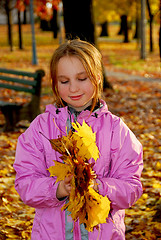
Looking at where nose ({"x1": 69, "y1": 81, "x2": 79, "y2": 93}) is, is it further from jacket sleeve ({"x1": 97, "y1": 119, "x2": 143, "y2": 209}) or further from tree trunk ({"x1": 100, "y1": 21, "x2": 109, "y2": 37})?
tree trunk ({"x1": 100, "y1": 21, "x2": 109, "y2": 37})

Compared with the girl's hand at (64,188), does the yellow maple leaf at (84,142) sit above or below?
above

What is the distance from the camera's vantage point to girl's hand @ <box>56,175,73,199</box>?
6.11 ft

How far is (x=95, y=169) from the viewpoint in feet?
7.21

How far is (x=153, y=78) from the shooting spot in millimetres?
14195

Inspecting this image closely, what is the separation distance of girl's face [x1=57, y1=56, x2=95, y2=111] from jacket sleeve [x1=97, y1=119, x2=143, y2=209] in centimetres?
26

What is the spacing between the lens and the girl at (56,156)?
210cm

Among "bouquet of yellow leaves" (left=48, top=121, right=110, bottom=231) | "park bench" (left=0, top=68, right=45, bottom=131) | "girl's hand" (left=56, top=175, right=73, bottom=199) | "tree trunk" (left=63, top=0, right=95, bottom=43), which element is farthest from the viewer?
"tree trunk" (left=63, top=0, right=95, bottom=43)

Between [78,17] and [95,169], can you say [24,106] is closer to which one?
[78,17]

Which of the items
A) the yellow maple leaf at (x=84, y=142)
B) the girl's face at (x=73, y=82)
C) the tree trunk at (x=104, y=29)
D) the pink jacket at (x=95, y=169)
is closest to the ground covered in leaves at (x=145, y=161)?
the pink jacket at (x=95, y=169)

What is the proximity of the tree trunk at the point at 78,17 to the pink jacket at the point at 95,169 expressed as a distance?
24.6 ft

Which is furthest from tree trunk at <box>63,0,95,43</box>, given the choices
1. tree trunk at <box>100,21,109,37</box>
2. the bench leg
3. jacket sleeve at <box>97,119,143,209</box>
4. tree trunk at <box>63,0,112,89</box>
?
tree trunk at <box>100,21,109,37</box>

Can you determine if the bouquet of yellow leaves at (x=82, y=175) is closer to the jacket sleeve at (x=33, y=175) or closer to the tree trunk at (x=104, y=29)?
the jacket sleeve at (x=33, y=175)

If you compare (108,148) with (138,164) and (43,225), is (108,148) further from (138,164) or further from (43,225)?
(43,225)

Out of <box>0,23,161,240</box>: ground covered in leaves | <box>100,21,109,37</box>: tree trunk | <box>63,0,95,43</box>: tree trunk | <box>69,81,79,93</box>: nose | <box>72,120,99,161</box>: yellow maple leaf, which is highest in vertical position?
<box>100,21,109,37</box>: tree trunk
